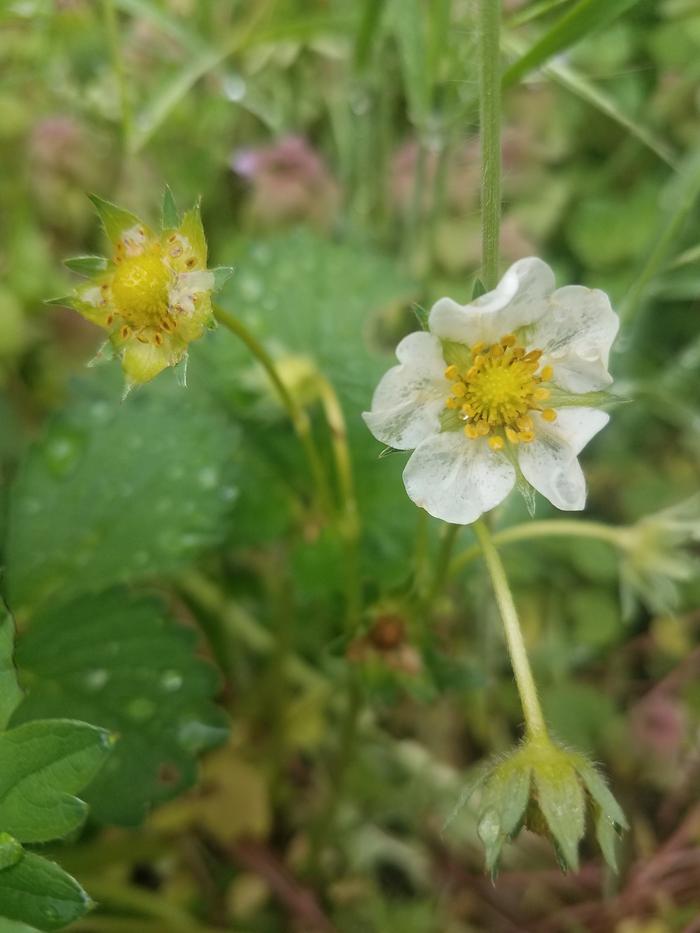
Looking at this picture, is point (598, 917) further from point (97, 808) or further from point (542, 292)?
point (542, 292)

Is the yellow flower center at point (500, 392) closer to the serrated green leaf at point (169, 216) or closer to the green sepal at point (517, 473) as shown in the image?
the green sepal at point (517, 473)

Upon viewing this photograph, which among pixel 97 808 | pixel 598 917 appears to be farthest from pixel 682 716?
pixel 97 808

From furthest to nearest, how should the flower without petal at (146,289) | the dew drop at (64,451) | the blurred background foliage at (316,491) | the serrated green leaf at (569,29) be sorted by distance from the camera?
the dew drop at (64,451), the blurred background foliage at (316,491), the serrated green leaf at (569,29), the flower without petal at (146,289)

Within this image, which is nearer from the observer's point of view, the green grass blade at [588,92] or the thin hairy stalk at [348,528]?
the thin hairy stalk at [348,528]

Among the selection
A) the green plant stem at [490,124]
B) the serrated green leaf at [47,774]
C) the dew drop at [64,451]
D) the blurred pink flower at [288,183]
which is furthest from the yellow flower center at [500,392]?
the blurred pink flower at [288,183]

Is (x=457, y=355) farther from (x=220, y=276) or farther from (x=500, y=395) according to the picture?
(x=220, y=276)

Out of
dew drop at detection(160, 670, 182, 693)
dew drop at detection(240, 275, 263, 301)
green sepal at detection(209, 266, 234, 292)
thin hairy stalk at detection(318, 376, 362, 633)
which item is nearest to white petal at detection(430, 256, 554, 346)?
green sepal at detection(209, 266, 234, 292)

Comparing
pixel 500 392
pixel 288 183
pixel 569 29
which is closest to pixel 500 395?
pixel 500 392

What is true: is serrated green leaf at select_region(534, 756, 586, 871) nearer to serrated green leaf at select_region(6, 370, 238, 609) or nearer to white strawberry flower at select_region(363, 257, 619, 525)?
white strawberry flower at select_region(363, 257, 619, 525)
